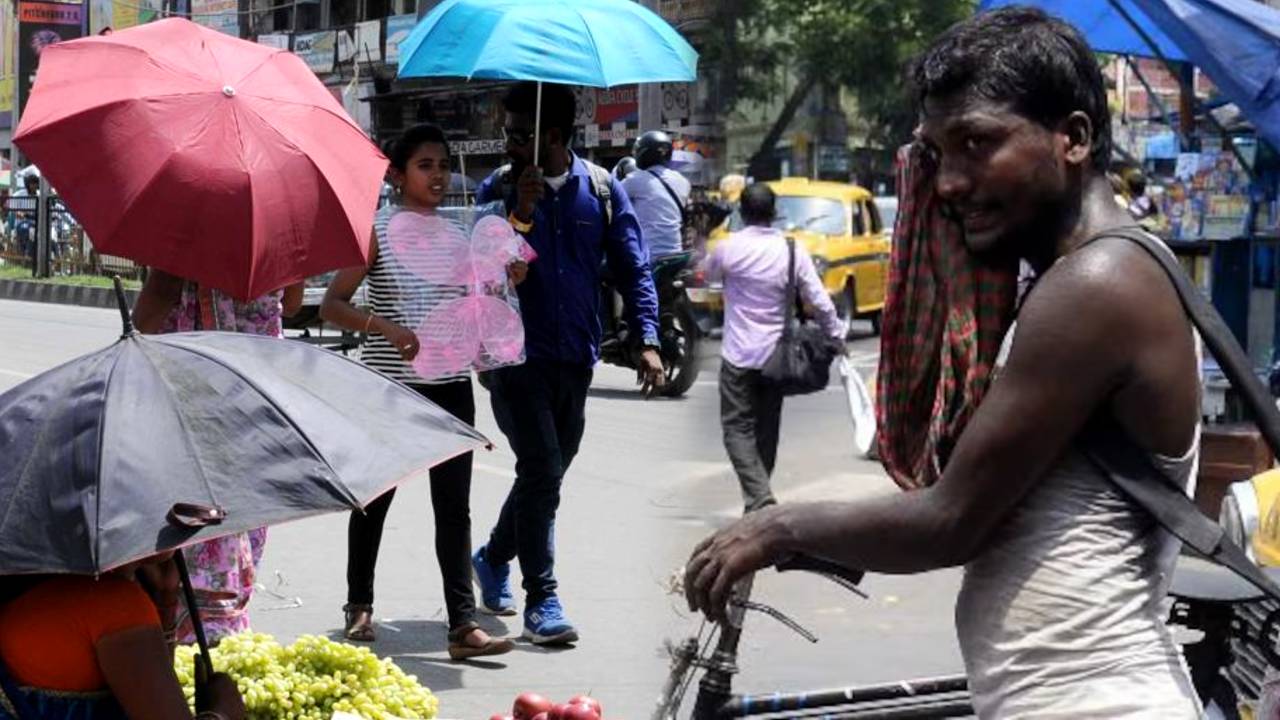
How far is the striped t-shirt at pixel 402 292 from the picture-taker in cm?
600

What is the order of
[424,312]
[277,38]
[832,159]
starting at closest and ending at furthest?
[832,159], [424,312], [277,38]

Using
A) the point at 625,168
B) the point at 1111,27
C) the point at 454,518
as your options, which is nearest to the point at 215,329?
the point at 454,518

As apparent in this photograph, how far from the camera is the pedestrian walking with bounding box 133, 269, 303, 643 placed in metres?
4.70

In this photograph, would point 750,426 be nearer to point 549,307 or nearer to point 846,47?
point 549,307

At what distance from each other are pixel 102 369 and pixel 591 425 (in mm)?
8971

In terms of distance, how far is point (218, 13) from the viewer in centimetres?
4016

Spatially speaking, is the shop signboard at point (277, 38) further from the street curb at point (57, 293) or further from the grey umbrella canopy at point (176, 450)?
the grey umbrella canopy at point (176, 450)

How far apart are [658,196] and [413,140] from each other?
23.6 ft

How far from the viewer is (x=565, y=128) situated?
623 centimetres

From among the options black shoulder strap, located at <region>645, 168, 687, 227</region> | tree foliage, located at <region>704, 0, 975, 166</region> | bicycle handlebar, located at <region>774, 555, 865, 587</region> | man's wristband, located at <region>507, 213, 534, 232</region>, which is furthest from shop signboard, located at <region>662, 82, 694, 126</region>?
bicycle handlebar, located at <region>774, 555, 865, 587</region>

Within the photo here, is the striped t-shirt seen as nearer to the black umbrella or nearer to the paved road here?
the paved road

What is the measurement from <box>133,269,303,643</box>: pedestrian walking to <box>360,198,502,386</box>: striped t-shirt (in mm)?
583

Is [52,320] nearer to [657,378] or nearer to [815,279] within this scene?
[815,279]

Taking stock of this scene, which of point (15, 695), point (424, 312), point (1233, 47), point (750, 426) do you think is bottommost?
point (750, 426)
